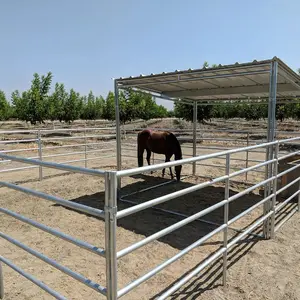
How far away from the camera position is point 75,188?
18.3 feet

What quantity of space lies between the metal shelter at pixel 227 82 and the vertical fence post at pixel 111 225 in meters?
2.57

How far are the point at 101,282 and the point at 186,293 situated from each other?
2.48 ft

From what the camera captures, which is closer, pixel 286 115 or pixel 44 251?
pixel 44 251

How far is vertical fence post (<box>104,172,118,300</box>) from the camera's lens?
1.23 metres

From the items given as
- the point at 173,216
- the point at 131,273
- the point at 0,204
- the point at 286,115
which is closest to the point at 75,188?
the point at 0,204

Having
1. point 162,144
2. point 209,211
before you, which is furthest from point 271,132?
point 162,144

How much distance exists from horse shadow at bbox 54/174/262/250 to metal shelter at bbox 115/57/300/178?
30.6 inches

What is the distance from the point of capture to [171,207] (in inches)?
176

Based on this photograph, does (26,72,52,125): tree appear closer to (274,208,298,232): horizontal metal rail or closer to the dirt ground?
the dirt ground

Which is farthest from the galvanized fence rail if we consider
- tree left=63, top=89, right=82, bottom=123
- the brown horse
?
tree left=63, top=89, right=82, bottom=123

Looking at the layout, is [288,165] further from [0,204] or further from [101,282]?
[0,204]

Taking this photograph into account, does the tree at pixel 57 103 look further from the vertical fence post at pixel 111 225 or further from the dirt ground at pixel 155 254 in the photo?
the vertical fence post at pixel 111 225

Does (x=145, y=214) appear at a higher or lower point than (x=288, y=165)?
lower

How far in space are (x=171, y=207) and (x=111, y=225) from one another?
3332 mm
